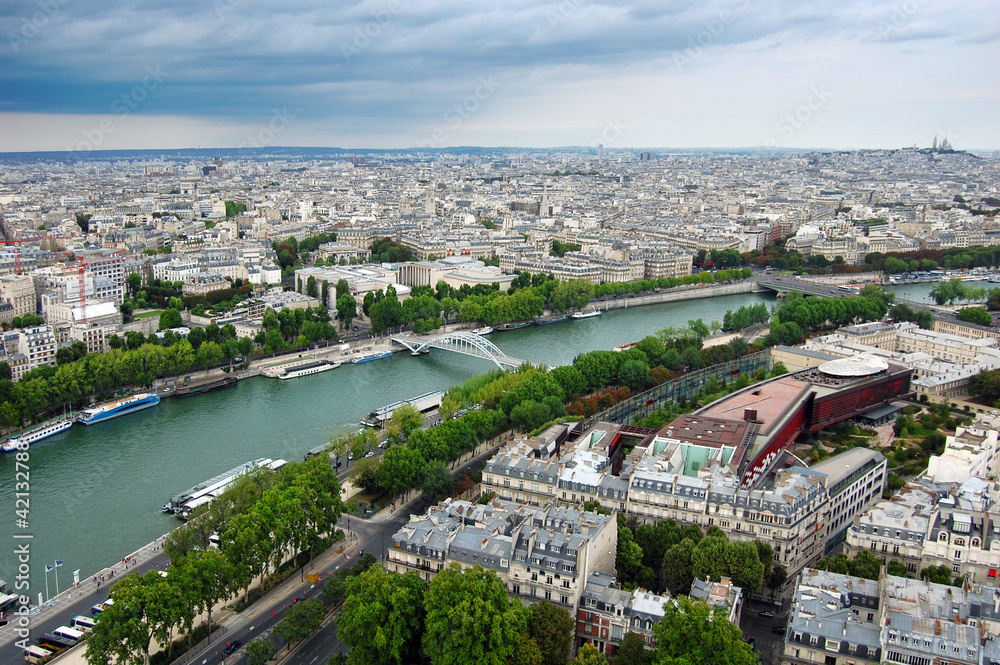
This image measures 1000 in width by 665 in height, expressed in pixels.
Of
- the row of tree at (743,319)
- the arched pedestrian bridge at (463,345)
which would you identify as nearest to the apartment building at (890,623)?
the arched pedestrian bridge at (463,345)

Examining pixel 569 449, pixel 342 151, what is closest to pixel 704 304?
pixel 569 449

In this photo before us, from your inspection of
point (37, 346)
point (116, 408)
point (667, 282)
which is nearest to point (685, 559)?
point (116, 408)

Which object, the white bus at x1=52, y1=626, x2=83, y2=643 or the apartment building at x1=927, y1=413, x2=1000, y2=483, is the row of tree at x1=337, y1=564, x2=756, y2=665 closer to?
the white bus at x1=52, y1=626, x2=83, y2=643

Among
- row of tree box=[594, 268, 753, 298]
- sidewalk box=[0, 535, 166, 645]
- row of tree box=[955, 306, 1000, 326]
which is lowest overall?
sidewalk box=[0, 535, 166, 645]

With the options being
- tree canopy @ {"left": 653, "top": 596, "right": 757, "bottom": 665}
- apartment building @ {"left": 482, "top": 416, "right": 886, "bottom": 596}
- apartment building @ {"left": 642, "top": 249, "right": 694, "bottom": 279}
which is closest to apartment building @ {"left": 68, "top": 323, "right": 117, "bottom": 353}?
apartment building @ {"left": 482, "top": 416, "right": 886, "bottom": 596}

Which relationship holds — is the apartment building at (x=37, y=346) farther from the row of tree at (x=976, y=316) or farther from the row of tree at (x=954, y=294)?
the row of tree at (x=954, y=294)

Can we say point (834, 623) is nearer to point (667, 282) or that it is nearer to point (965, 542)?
point (965, 542)

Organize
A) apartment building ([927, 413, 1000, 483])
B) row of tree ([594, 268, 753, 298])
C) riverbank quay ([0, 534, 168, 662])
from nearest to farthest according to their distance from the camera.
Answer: riverbank quay ([0, 534, 168, 662]) → apartment building ([927, 413, 1000, 483]) → row of tree ([594, 268, 753, 298])
